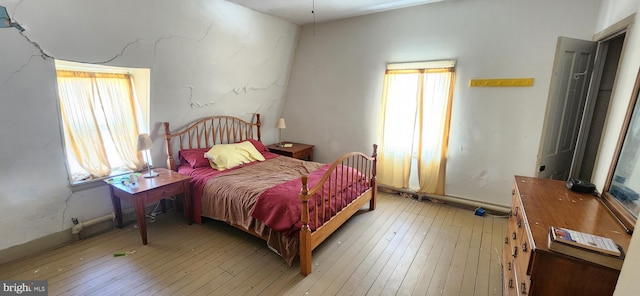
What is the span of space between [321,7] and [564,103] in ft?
8.86

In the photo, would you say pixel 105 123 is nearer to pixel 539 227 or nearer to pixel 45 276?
pixel 45 276

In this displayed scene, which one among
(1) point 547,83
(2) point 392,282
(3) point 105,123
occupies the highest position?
(1) point 547,83

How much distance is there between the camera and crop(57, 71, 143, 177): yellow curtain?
259 cm

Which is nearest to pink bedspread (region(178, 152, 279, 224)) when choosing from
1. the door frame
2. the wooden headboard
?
the wooden headboard

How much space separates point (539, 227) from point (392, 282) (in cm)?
114

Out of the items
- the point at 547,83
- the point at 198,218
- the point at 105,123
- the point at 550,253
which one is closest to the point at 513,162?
the point at 547,83

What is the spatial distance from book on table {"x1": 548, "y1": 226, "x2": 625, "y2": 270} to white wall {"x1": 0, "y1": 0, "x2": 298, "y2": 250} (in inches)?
131

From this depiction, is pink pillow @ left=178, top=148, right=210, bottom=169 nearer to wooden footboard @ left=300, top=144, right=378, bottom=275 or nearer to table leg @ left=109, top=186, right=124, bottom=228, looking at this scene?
table leg @ left=109, top=186, right=124, bottom=228

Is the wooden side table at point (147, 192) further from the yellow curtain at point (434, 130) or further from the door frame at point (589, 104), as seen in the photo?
the door frame at point (589, 104)

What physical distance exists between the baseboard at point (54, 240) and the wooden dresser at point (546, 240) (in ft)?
11.6

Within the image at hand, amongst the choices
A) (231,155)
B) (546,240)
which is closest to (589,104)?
(546,240)

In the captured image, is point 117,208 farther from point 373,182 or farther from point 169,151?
point 373,182

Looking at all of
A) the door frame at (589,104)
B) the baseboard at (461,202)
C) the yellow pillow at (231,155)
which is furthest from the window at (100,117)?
the door frame at (589,104)

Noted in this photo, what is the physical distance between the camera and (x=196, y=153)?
3.33 metres
